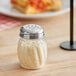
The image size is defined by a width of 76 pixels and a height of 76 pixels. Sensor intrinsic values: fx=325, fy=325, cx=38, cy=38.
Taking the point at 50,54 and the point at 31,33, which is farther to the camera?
the point at 50,54

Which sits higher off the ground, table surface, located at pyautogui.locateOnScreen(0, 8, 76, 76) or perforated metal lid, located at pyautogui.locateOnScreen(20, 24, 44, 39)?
perforated metal lid, located at pyautogui.locateOnScreen(20, 24, 44, 39)

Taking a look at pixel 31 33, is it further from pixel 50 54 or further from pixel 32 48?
pixel 50 54

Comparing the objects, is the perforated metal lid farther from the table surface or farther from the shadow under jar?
the table surface

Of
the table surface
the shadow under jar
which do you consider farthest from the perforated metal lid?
the table surface

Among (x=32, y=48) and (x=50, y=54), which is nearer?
(x=32, y=48)

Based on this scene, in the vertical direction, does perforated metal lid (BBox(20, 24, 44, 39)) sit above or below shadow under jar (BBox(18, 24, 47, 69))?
above

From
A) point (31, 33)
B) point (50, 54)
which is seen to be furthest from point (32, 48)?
point (50, 54)

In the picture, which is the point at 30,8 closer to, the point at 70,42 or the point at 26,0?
the point at 26,0

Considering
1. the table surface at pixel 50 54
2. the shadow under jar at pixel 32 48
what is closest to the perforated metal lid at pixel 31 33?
the shadow under jar at pixel 32 48

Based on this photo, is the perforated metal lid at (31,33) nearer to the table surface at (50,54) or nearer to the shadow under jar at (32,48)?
the shadow under jar at (32,48)
